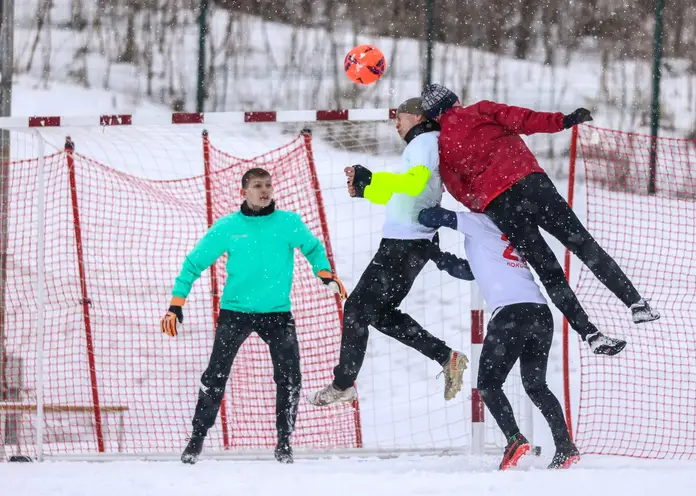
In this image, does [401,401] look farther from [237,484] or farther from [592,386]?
[237,484]

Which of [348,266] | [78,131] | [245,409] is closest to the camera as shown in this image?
[78,131]

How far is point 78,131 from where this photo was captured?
7.56 m

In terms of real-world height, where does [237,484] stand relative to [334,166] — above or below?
below

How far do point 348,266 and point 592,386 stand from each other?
330 cm

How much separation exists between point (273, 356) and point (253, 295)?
0.40 m

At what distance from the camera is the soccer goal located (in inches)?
276

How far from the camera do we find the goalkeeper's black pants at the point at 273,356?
19.6 ft

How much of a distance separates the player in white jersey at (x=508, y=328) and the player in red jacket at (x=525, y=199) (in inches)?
3.5

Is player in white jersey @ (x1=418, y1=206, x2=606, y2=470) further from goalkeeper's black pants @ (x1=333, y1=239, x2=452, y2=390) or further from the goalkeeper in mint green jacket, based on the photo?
the goalkeeper in mint green jacket

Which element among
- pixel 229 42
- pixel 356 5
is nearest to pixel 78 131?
pixel 229 42

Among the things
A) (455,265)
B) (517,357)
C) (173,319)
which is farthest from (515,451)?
(173,319)

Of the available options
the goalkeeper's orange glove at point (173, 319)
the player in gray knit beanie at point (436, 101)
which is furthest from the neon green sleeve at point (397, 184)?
the goalkeeper's orange glove at point (173, 319)

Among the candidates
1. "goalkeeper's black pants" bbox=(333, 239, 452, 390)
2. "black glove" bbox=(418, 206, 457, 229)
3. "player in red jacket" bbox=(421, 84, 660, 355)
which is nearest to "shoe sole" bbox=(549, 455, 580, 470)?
"player in red jacket" bbox=(421, 84, 660, 355)

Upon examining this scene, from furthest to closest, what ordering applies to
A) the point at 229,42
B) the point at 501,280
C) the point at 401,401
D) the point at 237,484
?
the point at 229,42 < the point at 401,401 < the point at 501,280 < the point at 237,484
